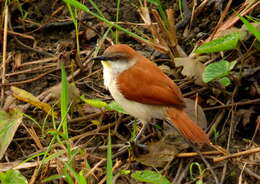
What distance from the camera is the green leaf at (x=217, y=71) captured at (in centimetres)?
523

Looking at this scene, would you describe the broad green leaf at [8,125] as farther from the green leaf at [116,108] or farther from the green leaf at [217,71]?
the green leaf at [217,71]

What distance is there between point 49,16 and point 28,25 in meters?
0.30

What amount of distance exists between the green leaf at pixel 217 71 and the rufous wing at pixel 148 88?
1.11ft

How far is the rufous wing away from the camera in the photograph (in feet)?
16.7

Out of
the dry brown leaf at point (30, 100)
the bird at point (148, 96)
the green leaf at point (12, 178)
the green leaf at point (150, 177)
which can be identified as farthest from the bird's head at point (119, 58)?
the green leaf at point (12, 178)

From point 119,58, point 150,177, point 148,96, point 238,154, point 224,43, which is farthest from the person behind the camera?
point 119,58

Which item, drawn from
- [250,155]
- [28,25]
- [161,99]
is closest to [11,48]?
[28,25]

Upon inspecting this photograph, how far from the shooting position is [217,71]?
5.30 metres

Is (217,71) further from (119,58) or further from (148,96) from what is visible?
(119,58)

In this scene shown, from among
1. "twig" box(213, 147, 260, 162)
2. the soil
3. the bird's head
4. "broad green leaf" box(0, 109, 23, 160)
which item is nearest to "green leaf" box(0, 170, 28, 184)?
the soil

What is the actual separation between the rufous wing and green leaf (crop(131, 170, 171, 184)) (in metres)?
0.77

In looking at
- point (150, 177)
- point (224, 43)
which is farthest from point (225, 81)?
point (150, 177)

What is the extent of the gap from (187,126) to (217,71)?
0.71 meters

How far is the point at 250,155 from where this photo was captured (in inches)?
193
